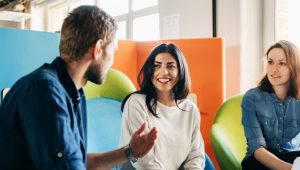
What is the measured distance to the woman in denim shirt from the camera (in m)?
1.97

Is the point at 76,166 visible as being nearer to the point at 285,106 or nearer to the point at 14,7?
the point at 285,106

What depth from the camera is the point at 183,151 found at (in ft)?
6.16

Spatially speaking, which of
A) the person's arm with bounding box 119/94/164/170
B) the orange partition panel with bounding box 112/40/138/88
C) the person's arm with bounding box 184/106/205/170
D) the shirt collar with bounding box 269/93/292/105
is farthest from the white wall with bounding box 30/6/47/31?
the shirt collar with bounding box 269/93/292/105

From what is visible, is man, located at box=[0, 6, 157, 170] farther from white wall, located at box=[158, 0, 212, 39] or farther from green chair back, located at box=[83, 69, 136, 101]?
white wall, located at box=[158, 0, 212, 39]

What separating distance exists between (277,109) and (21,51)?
1604 millimetres

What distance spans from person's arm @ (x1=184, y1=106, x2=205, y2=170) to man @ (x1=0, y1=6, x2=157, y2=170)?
0.81 metres

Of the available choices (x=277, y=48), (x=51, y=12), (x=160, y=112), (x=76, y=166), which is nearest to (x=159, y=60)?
(x=160, y=112)

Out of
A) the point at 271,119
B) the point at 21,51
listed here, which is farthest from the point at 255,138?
the point at 21,51

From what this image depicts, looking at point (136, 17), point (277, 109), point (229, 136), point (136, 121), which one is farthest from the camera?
point (136, 17)

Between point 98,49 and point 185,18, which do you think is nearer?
point 98,49

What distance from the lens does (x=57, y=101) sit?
1013 mm

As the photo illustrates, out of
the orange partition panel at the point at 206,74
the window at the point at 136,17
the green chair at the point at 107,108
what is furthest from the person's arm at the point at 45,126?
the window at the point at 136,17

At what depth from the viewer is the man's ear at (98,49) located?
1185mm

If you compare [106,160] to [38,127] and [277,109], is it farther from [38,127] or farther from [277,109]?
[277,109]
